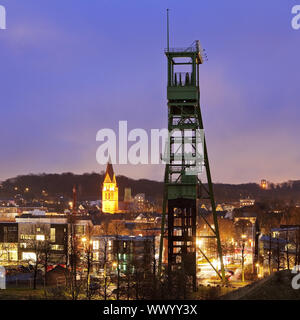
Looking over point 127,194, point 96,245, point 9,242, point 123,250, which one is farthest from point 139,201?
point 123,250

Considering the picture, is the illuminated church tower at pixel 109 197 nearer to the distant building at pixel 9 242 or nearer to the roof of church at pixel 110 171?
the roof of church at pixel 110 171

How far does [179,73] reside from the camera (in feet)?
99.7

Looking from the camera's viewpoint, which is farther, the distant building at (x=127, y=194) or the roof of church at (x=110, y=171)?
the distant building at (x=127, y=194)

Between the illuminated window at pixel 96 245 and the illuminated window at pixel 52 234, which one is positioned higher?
the illuminated window at pixel 52 234

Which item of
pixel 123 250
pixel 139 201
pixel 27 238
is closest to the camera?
pixel 123 250

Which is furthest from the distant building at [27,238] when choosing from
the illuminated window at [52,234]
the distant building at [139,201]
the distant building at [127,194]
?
the distant building at [127,194]

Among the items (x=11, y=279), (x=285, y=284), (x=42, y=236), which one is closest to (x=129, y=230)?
(x=42, y=236)

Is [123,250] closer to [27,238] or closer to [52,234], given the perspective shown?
[52,234]

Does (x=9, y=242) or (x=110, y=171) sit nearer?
(x=9, y=242)

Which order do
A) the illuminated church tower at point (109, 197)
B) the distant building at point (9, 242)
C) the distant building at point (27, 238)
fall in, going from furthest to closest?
1. the illuminated church tower at point (109, 197)
2. the distant building at point (9, 242)
3. the distant building at point (27, 238)

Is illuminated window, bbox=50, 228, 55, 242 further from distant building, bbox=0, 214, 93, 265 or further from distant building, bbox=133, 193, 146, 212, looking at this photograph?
distant building, bbox=133, 193, 146, 212

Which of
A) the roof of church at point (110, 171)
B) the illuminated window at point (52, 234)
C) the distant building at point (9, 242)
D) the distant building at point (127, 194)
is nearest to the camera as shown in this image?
the distant building at point (9, 242)
